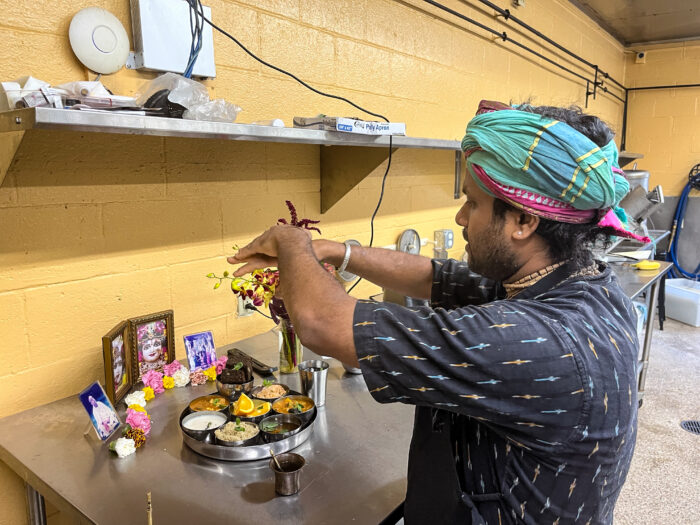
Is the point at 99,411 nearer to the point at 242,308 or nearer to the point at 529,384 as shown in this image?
the point at 242,308

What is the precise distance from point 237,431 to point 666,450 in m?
2.55

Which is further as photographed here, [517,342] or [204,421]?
[204,421]

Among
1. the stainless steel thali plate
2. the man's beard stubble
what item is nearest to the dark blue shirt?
the man's beard stubble

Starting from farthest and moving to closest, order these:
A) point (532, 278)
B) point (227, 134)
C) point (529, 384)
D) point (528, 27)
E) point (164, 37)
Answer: point (528, 27), point (164, 37), point (227, 134), point (532, 278), point (529, 384)

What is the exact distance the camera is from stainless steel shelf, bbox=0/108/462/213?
3.18ft

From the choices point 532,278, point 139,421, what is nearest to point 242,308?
point 139,421

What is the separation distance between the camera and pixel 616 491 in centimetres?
99

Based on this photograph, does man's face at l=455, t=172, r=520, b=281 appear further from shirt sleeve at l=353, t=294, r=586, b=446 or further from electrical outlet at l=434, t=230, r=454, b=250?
electrical outlet at l=434, t=230, r=454, b=250

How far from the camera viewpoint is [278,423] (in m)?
1.29

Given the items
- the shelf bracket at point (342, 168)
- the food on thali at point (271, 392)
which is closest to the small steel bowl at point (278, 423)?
the food on thali at point (271, 392)

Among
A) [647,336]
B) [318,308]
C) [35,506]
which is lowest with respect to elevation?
[647,336]

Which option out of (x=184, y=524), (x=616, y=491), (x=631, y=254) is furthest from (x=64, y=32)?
(x=631, y=254)

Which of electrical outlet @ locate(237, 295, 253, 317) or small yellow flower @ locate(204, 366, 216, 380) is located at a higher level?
electrical outlet @ locate(237, 295, 253, 317)

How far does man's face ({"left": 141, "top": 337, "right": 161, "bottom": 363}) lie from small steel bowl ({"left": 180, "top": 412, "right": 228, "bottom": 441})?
29 cm
